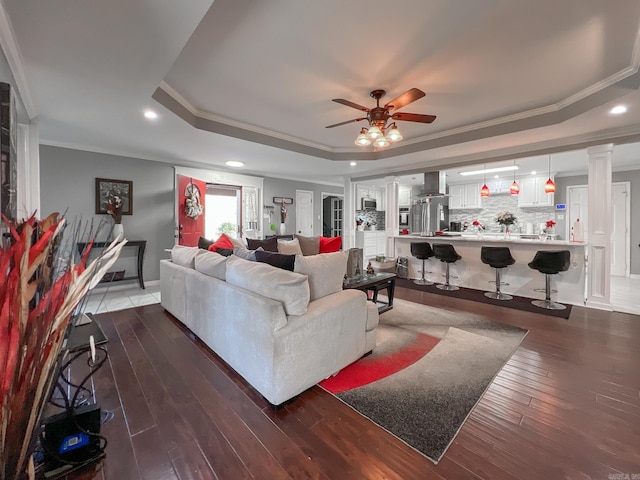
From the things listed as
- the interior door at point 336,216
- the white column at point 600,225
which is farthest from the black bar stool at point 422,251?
the interior door at point 336,216

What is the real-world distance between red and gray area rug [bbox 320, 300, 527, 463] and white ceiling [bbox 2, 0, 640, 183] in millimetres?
2611

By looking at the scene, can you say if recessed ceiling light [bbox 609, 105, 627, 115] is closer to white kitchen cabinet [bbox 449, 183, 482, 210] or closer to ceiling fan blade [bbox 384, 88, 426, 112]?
ceiling fan blade [bbox 384, 88, 426, 112]

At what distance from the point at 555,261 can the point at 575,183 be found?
13.1 feet

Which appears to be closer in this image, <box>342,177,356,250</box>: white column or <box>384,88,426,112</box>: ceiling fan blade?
<box>384,88,426,112</box>: ceiling fan blade

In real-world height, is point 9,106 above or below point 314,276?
above

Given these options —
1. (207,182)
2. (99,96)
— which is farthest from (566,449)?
(207,182)

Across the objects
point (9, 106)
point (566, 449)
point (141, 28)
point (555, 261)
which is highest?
point (141, 28)

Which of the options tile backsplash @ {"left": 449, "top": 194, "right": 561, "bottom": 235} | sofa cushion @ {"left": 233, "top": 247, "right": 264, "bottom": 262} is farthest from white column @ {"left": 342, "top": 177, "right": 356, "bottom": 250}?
sofa cushion @ {"left": 233, "top": 247, "right": 264, "bottom": 262}

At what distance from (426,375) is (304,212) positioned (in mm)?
6159

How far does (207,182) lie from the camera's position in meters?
5.96

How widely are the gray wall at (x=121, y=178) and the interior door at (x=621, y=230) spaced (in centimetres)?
911

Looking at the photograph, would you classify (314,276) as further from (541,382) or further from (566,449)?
(541,382)

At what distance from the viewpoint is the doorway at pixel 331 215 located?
9.09 m

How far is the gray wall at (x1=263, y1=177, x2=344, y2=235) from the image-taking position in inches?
281
